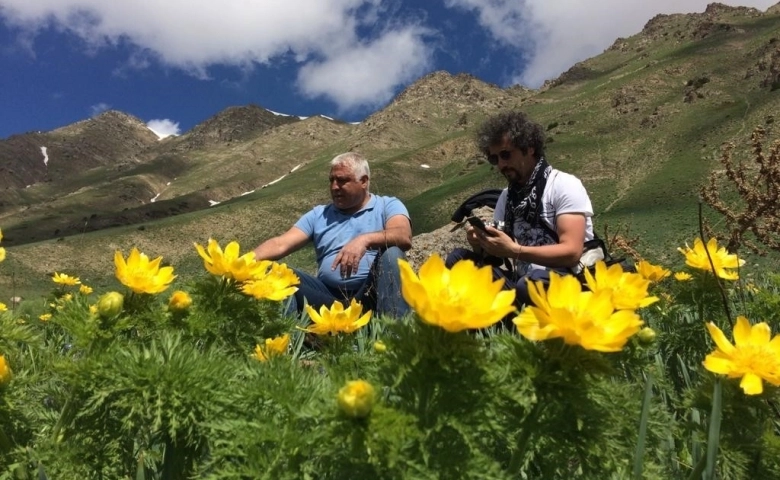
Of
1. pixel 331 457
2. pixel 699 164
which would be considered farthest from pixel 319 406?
pixel 699 164

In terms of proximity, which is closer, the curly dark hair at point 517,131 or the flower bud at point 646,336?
the flower bud at point 646,336

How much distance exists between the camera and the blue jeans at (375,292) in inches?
149

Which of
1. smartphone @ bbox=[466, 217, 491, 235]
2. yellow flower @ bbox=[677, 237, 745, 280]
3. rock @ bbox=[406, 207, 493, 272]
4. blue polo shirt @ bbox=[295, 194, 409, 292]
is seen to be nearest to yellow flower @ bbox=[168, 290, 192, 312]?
smartphone @ bbox=[466, 217, 491, 235]

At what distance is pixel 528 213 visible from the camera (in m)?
4.06

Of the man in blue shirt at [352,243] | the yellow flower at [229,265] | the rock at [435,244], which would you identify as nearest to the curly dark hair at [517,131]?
the man in blue shirt at [352,243]

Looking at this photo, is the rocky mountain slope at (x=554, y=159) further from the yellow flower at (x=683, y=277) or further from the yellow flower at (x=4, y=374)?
the yellow flower at (x=683, y=277)

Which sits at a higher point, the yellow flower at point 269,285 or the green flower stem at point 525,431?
the yellow flower at point 269,285

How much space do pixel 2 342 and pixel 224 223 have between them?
71.0m

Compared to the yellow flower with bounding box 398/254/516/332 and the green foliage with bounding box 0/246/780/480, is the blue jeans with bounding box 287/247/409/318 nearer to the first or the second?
the green foliage with bounding box 0/246/780/480

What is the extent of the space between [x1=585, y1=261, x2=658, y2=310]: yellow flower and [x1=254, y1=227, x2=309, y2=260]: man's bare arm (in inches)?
120

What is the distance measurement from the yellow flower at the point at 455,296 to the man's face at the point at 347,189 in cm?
361

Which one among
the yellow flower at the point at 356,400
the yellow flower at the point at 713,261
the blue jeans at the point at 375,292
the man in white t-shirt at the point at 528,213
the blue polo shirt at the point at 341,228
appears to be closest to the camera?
the yellow flower at the point at 356,400

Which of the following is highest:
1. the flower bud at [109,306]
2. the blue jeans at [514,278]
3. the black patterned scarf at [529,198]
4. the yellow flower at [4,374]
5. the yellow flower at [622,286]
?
the black patterned scarf at [529,198]

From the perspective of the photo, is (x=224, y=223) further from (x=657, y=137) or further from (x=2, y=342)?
(x=2, y=342)
